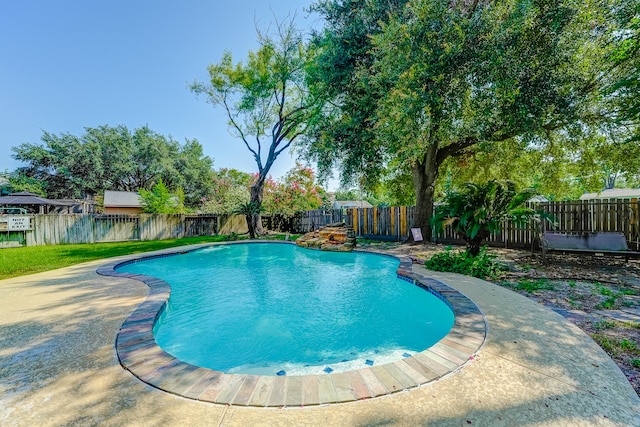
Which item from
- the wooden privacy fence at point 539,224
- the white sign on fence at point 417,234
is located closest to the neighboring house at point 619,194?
the wooden privacy fence at point 539,224

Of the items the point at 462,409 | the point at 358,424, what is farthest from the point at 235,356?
the point at 462,409

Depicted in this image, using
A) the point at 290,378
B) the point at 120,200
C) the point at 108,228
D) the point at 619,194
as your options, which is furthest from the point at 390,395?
the point at 120,200

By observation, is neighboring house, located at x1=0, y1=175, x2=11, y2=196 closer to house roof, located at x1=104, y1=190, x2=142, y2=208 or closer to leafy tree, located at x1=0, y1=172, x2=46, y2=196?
leafy tree, located at x1=0, y1=172, x2=46, y2=196

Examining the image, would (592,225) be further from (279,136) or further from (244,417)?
(279,136)

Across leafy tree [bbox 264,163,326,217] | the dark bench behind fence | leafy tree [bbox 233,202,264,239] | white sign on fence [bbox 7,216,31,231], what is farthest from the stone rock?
white sign on fence [bbox 7,216,31,231]

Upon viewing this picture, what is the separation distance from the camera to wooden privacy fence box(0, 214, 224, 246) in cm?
1166

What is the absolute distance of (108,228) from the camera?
1316 cm

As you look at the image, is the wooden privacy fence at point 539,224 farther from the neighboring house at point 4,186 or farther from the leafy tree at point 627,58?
the neighboring house at point 4,186

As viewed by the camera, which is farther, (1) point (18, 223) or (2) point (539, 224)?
(1) point (18, 223)

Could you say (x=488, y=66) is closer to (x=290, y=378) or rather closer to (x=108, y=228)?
(x=290, y=378)

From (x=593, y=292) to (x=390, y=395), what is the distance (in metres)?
4.35

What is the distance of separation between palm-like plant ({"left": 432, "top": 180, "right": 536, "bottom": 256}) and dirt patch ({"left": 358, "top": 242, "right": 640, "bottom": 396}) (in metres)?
0.95

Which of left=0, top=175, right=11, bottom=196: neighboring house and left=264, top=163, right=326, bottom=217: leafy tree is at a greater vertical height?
left=0, top=175, right=11, bottom=196: neighboring house

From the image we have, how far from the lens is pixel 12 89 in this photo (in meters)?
19.0
